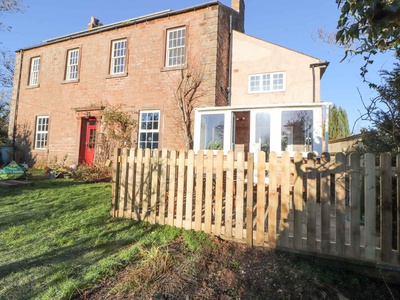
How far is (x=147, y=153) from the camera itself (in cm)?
446

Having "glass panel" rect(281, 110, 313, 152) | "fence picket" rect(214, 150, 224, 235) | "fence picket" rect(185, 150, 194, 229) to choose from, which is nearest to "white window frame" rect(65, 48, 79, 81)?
"glass panel" rect(281, 110, 313, 152)

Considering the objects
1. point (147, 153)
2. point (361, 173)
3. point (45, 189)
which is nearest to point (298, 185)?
point (361, 173)

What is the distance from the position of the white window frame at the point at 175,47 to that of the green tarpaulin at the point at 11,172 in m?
7.53

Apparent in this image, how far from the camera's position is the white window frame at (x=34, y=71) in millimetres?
14797

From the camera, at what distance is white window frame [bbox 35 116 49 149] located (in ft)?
45.4

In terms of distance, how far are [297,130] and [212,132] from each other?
132 inches

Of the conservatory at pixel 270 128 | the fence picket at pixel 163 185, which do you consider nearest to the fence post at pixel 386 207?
the fence picket at pixel 163 185

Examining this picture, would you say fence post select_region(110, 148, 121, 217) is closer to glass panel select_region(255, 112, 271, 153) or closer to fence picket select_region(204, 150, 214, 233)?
fence picket select_region(204, 150, 214, 233)

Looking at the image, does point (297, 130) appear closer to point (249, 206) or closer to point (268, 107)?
point (268, 107)

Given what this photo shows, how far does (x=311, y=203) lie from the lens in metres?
3.07

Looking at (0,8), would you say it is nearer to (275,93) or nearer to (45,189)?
(45,189)

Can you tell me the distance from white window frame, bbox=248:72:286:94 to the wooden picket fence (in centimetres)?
963

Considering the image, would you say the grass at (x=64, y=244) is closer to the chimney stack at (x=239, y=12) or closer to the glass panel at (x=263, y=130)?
the glass panel at (x=263, y=130)

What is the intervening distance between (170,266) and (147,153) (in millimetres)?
2228
